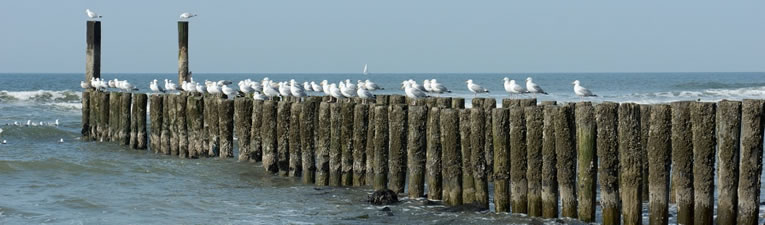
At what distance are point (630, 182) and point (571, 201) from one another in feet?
2.45

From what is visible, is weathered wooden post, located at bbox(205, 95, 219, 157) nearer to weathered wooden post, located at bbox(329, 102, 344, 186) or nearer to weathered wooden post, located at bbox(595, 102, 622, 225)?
weathered wooden post, located at bbox(329, 102, 344, 186)

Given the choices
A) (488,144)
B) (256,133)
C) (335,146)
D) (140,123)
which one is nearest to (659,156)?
(488,144)

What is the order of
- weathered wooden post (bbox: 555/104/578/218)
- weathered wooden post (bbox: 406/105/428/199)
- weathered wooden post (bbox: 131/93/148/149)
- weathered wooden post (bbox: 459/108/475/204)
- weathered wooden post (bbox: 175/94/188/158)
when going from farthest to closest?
weathered wooden post (bbox: 131/93/148/149)
weathered wooden post (bbox: 175/94/188/158)
weathered wooden post (bbox: 406/105/428/199)
weathered wooden post (bbox: 459/108/475/204)
weathered wooden post (bbox: 555/104/578/218)

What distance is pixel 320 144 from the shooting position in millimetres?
13641

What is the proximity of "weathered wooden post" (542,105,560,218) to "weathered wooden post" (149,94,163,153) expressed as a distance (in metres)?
9.73

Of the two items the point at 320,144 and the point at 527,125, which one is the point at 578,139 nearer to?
the point at 527,125

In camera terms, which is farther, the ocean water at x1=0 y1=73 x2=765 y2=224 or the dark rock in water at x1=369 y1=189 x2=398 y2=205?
the dark rock in water at x1=369 y1=189 x2=398 y2=205

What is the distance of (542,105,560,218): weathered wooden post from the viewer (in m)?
10.5

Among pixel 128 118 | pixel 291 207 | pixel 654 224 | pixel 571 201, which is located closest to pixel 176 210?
pixel 291 207

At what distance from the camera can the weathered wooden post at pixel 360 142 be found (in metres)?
13.0

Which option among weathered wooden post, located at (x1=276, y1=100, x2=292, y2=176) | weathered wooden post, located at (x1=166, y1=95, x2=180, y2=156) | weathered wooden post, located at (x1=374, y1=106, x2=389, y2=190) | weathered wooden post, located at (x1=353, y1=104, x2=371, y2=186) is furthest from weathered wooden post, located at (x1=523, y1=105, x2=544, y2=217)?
weathered wooden post, located at (x1=166, y1=95, x2=180, y2=156)

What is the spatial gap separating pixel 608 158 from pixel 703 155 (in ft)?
3.01

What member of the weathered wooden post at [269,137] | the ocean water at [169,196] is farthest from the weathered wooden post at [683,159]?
the weathered wooden post at [269,137]

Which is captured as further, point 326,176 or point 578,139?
point 326,176
